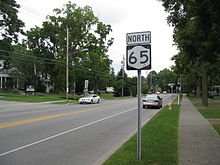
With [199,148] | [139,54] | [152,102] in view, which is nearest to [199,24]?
[139,54]

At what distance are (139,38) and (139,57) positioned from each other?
46 cm

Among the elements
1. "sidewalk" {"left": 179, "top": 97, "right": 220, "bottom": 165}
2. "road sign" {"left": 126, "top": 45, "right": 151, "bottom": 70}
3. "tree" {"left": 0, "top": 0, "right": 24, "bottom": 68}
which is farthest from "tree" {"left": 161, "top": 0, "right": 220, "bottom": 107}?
"tree" {"left": 0, "top": 0, "right": 24, "bottom": 68}

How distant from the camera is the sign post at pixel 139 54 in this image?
5648 mm

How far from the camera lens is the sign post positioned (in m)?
5.65

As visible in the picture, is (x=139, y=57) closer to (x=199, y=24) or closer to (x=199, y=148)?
(x=199, y=24)

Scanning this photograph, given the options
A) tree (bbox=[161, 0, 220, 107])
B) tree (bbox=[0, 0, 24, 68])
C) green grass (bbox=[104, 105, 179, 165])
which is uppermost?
Answer: tree (bbox=[0, 0, 24, 68])

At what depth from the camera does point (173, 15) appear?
1077cm

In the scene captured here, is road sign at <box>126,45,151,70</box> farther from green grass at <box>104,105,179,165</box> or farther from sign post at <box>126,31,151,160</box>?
green grass at <box>104,105,179,165</box>

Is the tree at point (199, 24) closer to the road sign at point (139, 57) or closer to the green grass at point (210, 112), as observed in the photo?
the road sign at point (139, 57)

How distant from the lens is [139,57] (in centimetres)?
571

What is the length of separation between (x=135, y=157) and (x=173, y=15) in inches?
278

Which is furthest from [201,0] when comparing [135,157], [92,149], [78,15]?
[78,15]

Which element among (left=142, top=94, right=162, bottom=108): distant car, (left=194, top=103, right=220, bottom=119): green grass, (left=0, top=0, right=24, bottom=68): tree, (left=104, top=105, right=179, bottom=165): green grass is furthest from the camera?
(left=0, top=0, right=24, bottom=68): tree

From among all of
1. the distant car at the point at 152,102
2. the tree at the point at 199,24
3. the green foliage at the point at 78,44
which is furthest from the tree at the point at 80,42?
the tree at the point at 199,24
